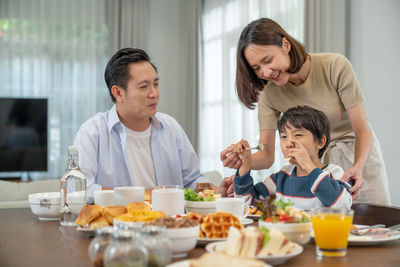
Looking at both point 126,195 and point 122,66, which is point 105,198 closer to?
point 126,195

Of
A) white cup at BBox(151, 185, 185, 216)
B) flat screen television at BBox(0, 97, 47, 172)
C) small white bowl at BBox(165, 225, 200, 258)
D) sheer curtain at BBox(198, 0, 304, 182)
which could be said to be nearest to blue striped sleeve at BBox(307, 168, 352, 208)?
white cup at BBox(151, 185, 185, 216)

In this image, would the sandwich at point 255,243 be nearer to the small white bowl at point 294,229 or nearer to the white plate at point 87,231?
the small white bowl at point 294,229

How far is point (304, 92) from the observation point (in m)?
2.20

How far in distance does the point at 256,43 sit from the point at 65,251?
1.22 metres

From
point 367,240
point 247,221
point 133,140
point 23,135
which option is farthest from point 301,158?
point 23,135

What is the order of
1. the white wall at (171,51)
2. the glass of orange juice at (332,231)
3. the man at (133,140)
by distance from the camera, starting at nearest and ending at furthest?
the glass of orange juice at (332,231)
the man at (133,140)
the white wall at (171,51)

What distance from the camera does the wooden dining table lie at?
1.00 m

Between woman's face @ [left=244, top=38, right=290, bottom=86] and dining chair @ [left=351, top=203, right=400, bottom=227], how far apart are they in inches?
25.6

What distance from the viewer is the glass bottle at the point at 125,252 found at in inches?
31.4

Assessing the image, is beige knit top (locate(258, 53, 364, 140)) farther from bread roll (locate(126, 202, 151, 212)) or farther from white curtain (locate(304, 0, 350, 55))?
white curtain (locate(304, 0, 350, 55))

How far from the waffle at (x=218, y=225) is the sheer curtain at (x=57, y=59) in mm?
5845

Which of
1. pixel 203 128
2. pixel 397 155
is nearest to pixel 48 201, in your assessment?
pixel 397 155

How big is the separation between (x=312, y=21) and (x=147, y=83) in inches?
88.7

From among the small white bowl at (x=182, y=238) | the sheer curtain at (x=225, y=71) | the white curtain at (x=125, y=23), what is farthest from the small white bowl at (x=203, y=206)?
the white curtain at (x=125, y=23)
